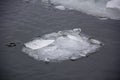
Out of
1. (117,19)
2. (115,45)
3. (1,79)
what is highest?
(117,19)

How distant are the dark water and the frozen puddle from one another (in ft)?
0.44

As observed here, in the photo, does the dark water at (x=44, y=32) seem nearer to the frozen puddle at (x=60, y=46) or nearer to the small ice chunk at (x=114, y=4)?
the frozen puddle at (x=60, y=46)

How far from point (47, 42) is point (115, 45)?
4.47 feet

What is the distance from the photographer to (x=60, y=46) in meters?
3.35

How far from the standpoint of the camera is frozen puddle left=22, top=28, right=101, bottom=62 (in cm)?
309

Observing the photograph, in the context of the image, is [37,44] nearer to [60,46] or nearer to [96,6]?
[60,46]

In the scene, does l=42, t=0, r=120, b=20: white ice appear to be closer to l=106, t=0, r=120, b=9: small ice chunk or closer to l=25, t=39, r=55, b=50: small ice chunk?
l=106, t=0, r=120, b=9: small ice chunk

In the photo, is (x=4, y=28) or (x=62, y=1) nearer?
(x=4, y=28)

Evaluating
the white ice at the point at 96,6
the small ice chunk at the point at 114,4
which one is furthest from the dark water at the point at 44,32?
the small ice chunk at the point at 114,4

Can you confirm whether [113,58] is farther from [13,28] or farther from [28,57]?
[13,28]

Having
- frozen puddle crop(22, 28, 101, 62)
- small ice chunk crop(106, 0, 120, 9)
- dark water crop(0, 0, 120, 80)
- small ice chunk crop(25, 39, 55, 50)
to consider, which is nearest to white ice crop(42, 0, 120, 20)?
small ice chunk crop(106, 0, 120, 9)

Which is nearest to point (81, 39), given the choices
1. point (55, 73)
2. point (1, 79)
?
point (55, 73)

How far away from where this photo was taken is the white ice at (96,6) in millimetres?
4672

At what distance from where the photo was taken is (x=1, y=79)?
105 inches
